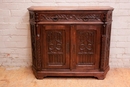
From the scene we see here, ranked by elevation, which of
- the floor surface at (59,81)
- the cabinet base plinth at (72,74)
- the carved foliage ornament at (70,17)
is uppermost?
the carved foliage ornament at (70,17)

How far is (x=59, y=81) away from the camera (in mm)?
2309

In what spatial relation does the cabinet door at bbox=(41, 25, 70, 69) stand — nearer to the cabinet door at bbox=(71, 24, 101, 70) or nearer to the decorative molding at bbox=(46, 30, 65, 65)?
the decorative molding at bbox=(46, 30, 65, 65)

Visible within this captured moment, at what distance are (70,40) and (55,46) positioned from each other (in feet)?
0.68

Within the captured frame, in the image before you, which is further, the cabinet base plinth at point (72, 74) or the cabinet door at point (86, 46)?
the cabinet base plinth at point (72, 74)

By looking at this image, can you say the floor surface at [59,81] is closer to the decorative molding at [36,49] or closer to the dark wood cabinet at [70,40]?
the dark wood cabinet at [70,40]

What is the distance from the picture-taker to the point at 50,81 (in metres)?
2.31

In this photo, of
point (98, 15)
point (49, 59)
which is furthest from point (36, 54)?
point (98, 15)

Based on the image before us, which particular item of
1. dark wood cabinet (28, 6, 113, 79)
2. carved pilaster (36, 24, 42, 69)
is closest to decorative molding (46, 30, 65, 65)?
dark wood cabinet (28, 6, 113, 79)

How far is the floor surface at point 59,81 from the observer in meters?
2.21

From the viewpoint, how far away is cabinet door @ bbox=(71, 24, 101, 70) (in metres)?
2.20

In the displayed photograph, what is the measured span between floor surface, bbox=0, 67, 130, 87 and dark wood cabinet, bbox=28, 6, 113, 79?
0.26 ft

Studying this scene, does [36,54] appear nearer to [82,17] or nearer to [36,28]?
[36,28]

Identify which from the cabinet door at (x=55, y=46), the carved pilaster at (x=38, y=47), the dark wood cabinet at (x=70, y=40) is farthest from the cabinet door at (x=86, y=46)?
the carved pilaster at (x=38, y=47)

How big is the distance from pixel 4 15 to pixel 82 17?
1167 millimetres
